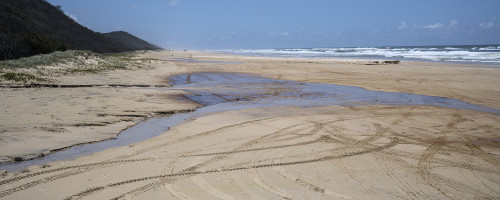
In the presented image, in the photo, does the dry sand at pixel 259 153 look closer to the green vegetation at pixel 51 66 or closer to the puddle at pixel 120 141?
the puddle at pixel 120 141

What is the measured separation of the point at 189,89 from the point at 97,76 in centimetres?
441

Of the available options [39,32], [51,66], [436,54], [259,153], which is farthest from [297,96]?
[436,54]

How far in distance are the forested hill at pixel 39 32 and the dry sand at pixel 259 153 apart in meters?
10.5

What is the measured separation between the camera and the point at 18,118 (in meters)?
7.06

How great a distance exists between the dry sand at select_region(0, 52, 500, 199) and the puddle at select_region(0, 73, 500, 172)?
41cm

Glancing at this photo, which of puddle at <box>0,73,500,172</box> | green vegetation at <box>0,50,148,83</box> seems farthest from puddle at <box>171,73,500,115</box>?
green vegetation at <box>0,50,148,83</box>

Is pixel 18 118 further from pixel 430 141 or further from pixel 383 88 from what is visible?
pixel 383 88

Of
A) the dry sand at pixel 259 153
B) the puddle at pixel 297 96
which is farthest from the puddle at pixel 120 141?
the puddle at pixel 297 96

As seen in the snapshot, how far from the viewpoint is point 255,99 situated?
39.5ft

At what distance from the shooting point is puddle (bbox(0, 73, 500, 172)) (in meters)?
6.71

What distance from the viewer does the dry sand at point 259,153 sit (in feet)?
14.5

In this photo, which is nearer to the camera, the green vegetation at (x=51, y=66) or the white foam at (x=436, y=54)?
the green vegetation at (x=51, y=66)

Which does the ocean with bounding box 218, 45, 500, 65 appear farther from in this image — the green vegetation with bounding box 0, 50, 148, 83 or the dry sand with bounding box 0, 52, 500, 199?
the green vegetation with bounding box 0, 50, 148, 83

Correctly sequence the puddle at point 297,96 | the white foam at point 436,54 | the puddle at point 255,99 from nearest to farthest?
the puddle at point 255,99
the puddle at point 297,96
the white foam at point 436,54
